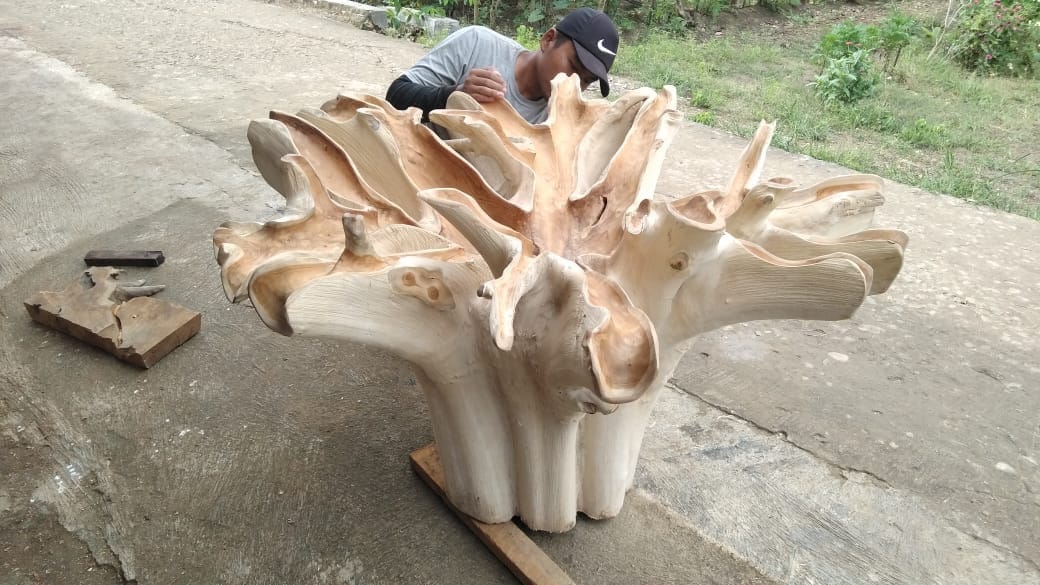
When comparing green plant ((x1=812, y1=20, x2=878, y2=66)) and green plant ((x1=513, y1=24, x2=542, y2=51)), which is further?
green plant ((x1=513, y1=24, x2=542, y2=51))

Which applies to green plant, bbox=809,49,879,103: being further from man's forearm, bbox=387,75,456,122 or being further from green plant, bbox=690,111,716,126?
man's forearm, bbox=387,75,456,122

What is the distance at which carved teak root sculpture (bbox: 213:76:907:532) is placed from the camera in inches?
38.4

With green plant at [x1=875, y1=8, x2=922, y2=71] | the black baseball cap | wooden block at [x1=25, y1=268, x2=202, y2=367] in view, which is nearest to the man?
the black baseball cap

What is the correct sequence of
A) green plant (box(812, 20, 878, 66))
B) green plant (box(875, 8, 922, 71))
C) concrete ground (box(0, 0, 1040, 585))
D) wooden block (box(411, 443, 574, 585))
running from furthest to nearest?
green plant (box(875, 8, 922, 71)) < green plant (box(812, 20, 878, 66)) < concrete ground (box(0, 0, 1040, 585)) < wooden block (box(411, 443, 574, 585))

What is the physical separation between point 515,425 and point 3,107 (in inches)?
165

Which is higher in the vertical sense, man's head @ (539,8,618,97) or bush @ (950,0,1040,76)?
man's head @ (539,8,618,97)

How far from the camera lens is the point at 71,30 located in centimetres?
557

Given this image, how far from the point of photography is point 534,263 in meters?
0.97

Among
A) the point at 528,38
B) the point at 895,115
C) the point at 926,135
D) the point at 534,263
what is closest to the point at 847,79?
the point at 895,115

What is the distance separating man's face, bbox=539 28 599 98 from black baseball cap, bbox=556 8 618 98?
21mm

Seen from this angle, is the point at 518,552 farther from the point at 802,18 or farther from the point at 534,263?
the point at 802,18

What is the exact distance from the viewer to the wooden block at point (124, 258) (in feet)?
8.32

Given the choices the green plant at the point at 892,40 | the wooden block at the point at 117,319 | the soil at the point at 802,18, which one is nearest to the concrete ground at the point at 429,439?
the wooden block at the point at 117,319

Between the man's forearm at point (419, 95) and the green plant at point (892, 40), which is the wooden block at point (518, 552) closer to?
the man's forearm at point (419, 95)
